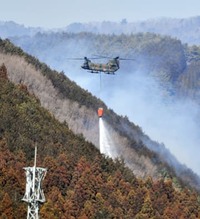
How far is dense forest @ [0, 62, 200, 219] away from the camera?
125500 mm

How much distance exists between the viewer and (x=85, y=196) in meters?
137

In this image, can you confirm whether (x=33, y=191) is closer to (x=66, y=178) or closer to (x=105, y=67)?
(x=105, y=67)

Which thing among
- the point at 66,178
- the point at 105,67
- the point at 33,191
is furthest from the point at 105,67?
the point at 33,191

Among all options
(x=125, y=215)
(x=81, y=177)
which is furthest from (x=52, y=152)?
(x=125, y=215)

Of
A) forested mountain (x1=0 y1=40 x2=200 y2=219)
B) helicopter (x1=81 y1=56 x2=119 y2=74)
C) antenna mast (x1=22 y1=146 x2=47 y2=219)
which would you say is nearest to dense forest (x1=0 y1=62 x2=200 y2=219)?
forested mountain (x1=0 y1=40 x2=200 y2=219)

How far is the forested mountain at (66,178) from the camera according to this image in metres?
125

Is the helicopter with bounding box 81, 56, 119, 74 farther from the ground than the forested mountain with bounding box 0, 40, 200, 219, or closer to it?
farther from the ground

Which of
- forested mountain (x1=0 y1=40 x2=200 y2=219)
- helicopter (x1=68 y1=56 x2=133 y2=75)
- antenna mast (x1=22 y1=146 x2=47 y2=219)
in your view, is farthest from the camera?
helicopter (x1=68 y1=56 x2=133 y2=75)

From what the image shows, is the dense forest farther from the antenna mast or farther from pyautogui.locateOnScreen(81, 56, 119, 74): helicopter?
the antenna mast

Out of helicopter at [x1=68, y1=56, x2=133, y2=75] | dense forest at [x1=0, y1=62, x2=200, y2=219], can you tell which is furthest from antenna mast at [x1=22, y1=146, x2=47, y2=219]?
helicopter at [x1=68, y1=56, x2=133, y2=75]

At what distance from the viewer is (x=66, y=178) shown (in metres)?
143

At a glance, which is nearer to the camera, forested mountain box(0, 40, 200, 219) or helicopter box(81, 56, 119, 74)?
forested mountain box(0, 40, 200, 219)

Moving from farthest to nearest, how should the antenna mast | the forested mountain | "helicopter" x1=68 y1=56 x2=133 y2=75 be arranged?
"helicopter" x1=68 y1=56 x2=133 y2=75 → the forested mountain → the antenna mast

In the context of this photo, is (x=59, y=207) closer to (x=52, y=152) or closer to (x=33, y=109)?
(x=52, y=152)
